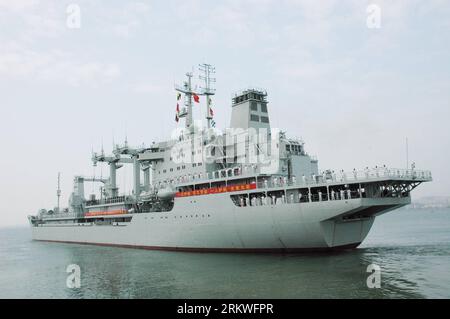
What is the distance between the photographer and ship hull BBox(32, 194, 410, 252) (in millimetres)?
24484

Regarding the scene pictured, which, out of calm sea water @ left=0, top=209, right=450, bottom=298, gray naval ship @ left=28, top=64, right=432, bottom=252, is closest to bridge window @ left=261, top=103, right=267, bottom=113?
gray naval ship @ left=28, top=64, right=432, bottom=252

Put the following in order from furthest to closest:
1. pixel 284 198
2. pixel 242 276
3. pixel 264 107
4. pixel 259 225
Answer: pixel 264 107, pixel 259 225, pixel 284 198, pixel 242 276

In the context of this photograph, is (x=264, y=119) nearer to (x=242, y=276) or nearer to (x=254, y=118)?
(x=254, y=118)

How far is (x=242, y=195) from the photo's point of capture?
28172 mm

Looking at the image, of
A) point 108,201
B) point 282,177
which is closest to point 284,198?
point 282,177

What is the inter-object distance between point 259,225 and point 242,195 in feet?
9.59

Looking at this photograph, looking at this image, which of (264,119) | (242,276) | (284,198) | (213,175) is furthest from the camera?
(264,119)

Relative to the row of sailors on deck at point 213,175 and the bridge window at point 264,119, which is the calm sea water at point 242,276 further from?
the bridge window at point 264,119

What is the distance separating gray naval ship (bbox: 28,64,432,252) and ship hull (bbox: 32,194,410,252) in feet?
0.23

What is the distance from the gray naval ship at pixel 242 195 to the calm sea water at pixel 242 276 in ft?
5.00

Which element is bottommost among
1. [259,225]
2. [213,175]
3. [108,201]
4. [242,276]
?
[242,276]

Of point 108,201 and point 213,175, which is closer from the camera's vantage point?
point 213,175
